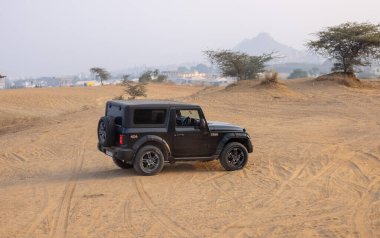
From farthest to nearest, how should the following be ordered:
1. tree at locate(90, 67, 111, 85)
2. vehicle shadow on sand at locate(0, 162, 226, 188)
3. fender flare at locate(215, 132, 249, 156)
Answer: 1. tree at locate(90, 67, 111, 85)
2. fender flare at locate(215, 132, 249, 156)
3. vehicle shadow on sand at locate(0, 162, 226, 188)

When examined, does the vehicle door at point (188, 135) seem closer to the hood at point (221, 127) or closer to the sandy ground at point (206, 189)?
the hood at point (221, 127)

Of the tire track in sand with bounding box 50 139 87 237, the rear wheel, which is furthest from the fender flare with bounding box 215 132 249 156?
the tire track in sand with bounding box 50 139 87 237

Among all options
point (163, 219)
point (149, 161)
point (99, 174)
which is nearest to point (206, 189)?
point (149, 161)

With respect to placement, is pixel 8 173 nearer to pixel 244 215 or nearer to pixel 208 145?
pixel 208 145

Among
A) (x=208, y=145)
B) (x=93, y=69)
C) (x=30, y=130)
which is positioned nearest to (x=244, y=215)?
(x=208, y=145)

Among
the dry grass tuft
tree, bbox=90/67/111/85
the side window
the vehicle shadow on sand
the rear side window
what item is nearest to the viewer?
the rear side window

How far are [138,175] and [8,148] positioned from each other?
23.9 feet

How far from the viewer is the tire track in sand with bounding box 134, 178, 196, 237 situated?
7.68 m

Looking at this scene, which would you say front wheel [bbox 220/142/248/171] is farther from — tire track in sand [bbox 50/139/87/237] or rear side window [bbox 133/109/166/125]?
tire track in sand [bbox 50/139/87/237]

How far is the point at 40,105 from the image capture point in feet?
139

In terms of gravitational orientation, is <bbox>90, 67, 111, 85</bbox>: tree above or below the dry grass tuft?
below

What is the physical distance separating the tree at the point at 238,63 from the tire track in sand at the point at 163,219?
2982cm

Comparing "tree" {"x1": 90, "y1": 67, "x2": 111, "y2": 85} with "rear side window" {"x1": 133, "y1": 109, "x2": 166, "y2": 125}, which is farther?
"tree" {"x1": 90, "y1": 67, "x2": 111, "y2": 85}

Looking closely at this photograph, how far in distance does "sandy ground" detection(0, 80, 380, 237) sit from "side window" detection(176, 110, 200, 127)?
1.14 m
